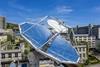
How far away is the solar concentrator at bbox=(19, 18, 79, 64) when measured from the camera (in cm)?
2338

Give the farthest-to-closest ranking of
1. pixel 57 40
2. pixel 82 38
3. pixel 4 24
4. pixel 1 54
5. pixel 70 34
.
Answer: pixel 4 24, pixel 82 38, pixel 1 54, pixel 70 34, pixel 57 40

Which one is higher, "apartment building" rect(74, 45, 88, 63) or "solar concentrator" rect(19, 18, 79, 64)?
"solar concentrator" rect(19, 18, 79, 64)

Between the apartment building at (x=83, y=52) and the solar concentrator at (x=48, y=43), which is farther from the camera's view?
the apartment building at (x=83, y=52)

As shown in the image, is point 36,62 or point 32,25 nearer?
point 36,62

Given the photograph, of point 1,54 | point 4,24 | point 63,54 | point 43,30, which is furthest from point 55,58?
point 4,24

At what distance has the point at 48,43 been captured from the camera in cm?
2397

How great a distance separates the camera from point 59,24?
84.5 ft

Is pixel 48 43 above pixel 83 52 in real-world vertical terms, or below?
above

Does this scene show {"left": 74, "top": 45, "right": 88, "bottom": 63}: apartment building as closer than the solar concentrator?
No

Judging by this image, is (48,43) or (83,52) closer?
(48,43)

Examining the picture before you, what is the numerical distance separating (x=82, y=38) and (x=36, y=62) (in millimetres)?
80286

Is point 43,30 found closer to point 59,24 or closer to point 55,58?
point 59,24

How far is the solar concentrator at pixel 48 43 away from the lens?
76.7 ft

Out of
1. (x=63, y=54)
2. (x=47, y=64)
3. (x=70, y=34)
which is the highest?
(x=70, y=34)
